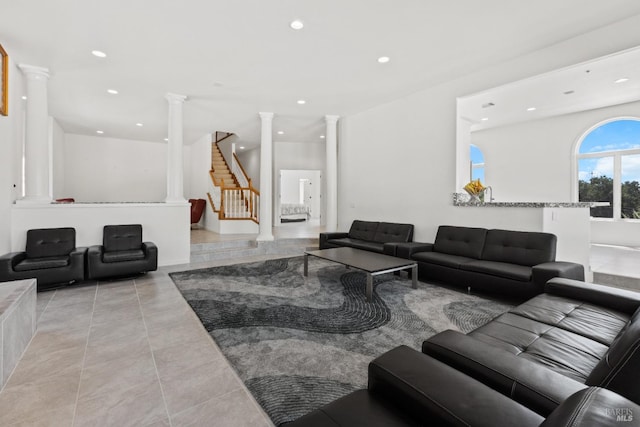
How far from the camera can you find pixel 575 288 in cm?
238

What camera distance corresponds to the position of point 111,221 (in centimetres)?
486

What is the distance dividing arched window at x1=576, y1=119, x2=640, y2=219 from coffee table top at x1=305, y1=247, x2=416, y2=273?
5881mm

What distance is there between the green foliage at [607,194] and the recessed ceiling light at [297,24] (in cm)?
744

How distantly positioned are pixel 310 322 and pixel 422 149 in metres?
3.89

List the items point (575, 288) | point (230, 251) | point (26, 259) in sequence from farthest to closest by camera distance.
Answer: point (230, 251)
point (26, 259)
point (575, 288)

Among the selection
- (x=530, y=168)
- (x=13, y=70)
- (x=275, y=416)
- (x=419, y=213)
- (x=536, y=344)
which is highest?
(x=13, y=70)

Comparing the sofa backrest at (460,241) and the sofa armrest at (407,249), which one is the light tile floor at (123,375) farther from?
the sofa backrest at (460,241)

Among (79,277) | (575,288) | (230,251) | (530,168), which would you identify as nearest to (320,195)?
(230,251)

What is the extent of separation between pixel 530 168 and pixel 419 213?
4271 mm

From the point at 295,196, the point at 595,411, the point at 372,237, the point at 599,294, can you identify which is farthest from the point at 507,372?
the point at 295,196

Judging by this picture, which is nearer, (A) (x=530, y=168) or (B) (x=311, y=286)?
(B) (x=311, y=286)

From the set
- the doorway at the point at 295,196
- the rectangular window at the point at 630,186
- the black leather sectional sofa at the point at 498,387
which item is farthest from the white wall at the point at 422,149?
the doorway at the point at 295,196

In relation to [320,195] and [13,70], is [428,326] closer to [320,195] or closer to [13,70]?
[13,70]

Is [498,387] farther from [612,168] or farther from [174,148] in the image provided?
[612,168]
